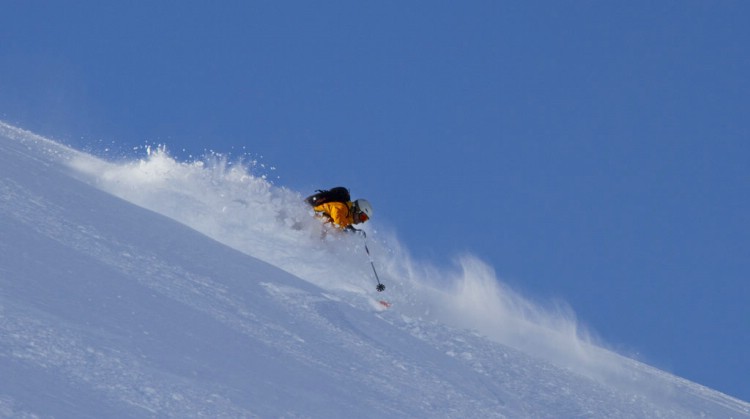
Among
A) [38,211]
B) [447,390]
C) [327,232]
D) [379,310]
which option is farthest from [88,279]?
[327,232]

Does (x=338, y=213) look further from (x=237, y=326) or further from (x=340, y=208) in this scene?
(x=237, y=326)

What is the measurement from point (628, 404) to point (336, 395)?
4.94m

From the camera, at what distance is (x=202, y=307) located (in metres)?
7.88

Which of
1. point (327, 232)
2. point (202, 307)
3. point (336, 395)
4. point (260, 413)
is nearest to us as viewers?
point (260, 413)

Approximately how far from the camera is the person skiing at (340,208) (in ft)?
47.8

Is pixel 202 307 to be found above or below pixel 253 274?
below

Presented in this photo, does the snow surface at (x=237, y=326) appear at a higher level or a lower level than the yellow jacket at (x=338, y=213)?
lower

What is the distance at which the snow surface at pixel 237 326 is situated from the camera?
5.43 metres

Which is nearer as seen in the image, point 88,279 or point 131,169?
point 88,279

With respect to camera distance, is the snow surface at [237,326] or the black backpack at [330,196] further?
the black backpack at [330,196]

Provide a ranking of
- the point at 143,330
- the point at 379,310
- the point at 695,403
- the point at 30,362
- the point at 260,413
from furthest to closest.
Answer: the point at 695,403 < the point at 379,310 < the point at 143,330 < the point at 260,413 < the point at 30,362

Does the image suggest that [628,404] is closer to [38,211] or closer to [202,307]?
[202,307]

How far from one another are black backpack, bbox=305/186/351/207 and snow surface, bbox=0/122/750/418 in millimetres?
244

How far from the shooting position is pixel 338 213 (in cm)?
1455
